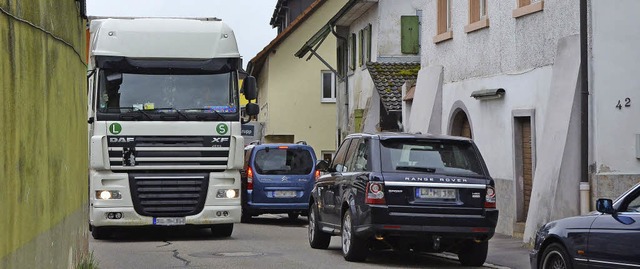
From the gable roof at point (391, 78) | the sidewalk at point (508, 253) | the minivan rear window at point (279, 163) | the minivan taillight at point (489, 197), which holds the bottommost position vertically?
A: the sidewalk at point (508, 253)

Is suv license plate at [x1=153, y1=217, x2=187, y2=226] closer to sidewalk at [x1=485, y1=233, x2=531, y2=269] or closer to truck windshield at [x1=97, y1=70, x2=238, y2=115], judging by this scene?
truck windshield at [x1=97, y1=70, x2=238, y2=115]

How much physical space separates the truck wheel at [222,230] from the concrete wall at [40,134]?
24.6 feet

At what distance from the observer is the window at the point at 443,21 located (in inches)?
941

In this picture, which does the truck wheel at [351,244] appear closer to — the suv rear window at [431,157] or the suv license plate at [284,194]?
the suv rear window at [431,157]

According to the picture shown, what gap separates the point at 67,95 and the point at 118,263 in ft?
16.2

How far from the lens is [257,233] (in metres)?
21.4

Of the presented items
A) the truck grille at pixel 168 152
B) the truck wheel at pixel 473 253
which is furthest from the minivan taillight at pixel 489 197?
the truck grille at pixel 168 152

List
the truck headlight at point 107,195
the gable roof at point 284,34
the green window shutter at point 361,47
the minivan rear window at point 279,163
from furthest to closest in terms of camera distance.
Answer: the gable roof at point 284,34 < the green window shutter at point 361,47 < the minivan rear window at point 279,163 < the truck headlight at point 107,195

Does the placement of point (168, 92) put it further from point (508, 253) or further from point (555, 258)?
point (555, 258)

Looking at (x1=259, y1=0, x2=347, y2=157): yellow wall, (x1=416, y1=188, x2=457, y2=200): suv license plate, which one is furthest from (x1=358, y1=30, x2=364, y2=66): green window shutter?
(x1=416, y1=188, x2=457, y2=200): suv license plate

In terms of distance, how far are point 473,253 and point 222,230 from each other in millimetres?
6498

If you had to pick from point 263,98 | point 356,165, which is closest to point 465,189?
point 356,165

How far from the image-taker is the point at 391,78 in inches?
1237

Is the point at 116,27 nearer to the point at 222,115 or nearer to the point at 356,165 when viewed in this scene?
the point at 222,115
